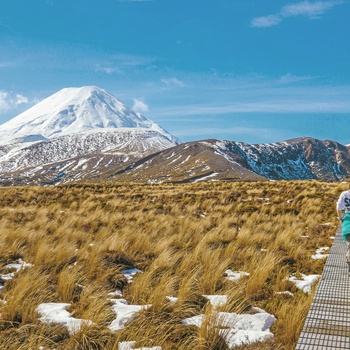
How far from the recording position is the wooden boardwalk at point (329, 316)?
11.8 ft

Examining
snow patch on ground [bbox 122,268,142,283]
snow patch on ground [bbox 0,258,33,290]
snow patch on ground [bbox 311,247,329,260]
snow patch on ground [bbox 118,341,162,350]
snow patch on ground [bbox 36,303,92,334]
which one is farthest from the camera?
snow patch on ground [bbox 311,247,329,260]

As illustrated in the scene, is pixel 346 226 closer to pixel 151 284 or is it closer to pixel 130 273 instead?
pixel 151 284

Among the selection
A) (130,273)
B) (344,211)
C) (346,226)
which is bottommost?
(130,273)

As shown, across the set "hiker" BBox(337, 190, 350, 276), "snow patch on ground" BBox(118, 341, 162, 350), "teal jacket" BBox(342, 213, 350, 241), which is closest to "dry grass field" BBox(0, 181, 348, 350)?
"snow patch on ground" BBox(118, 341, 162, 350)

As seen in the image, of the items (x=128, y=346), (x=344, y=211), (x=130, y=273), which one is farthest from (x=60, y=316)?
(x=344, y=211)

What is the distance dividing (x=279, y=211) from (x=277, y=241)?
310 inches

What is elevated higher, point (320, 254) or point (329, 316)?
point (329, 316)

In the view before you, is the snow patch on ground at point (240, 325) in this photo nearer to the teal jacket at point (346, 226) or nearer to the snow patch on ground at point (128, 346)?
the snow patch on ground at point (128, 346)

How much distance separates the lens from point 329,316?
4250 mm

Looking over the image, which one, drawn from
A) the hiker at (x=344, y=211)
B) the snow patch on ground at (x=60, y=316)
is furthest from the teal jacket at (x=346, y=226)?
the snow patch on ground at (x=60, y=316)

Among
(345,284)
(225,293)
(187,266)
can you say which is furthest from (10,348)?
(345,284)

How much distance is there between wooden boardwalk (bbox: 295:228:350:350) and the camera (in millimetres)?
3602

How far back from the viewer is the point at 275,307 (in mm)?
5289

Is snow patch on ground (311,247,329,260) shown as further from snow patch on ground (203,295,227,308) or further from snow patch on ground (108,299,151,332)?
snow patch on ground (108,299,151,332)
